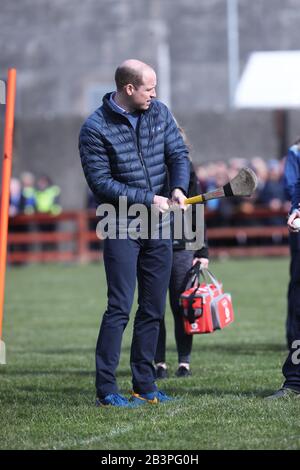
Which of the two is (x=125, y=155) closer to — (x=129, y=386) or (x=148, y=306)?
(x=148, y=306)

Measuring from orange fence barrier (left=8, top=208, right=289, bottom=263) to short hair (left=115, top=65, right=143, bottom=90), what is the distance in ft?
57.6

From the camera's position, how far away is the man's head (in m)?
6.96

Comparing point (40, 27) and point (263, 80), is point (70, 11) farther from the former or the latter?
point (263, 80)

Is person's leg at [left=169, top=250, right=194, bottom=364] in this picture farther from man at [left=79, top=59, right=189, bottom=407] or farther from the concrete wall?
the concrete wall

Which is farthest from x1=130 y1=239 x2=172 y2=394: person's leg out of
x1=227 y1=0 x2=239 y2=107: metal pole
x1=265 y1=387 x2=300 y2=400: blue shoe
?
x1=227 y1=0 x2=239 y2=107: metal pole

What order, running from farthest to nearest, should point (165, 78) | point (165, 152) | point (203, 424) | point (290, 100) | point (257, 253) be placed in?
point (165, 78), point (257, 253), point (290, 100), point (165, 152), point (203, 424)

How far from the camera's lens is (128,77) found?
698 cm

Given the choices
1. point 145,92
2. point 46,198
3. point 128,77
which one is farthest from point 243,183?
point 46,198

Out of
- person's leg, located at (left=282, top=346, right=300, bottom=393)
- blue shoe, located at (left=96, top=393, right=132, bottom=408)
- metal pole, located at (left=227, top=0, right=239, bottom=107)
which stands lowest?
blue shoe, located at (left=96, top=393, right=132, bottom=408)

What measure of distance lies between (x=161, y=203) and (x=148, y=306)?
0.81 metres

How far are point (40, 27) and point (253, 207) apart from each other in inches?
488

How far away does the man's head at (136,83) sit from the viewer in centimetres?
696
